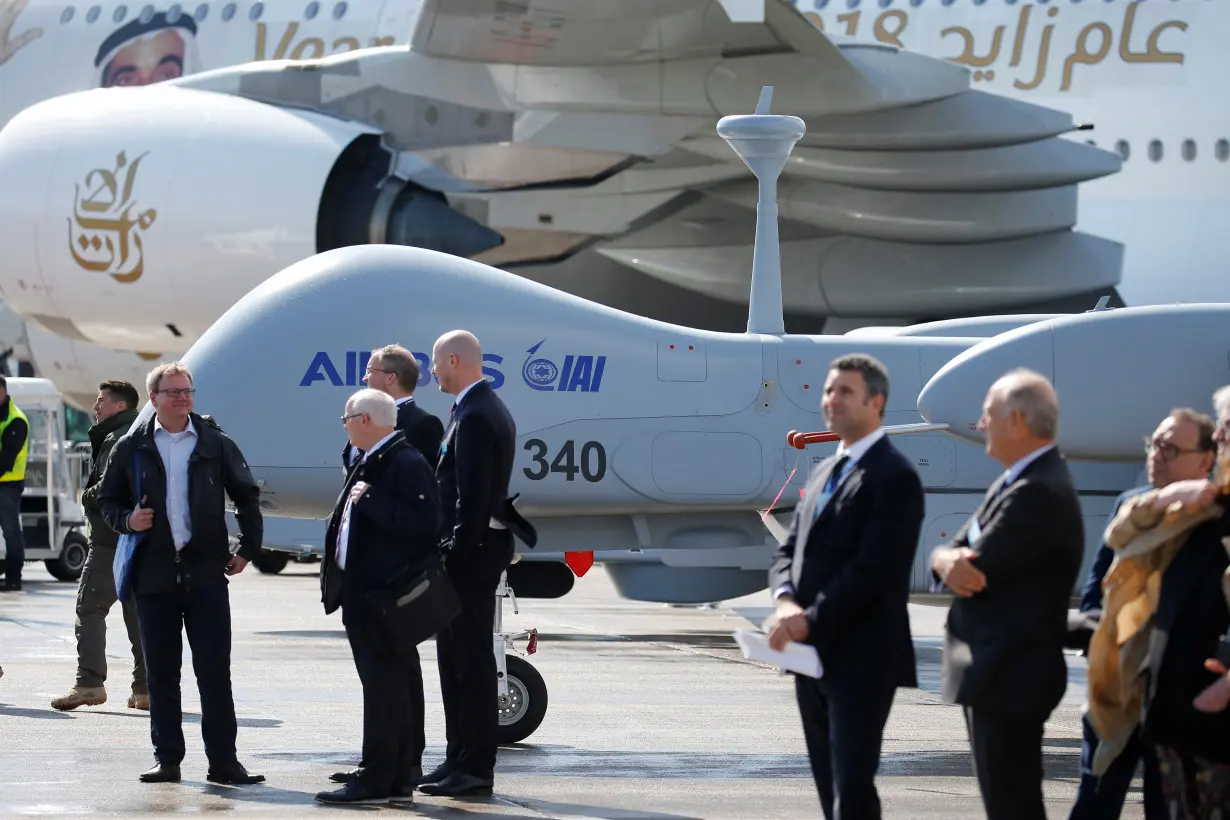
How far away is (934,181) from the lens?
1895 centimetres

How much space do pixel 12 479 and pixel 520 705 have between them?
10399mm

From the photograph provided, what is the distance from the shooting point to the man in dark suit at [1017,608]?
17.3 ft

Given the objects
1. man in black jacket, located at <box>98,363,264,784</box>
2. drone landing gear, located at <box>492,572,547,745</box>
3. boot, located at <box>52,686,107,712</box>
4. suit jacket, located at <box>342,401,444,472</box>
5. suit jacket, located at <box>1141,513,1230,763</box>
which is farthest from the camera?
boot, located at <box>52,686,107,712</box>

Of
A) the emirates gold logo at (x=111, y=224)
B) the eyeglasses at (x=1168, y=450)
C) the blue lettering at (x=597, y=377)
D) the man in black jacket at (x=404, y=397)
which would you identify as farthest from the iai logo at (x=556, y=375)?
the emirates gold logo at (x=111, y=224)

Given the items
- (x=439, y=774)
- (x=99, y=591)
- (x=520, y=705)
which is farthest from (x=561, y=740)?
(x=99, y=591)

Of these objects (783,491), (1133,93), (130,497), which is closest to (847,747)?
(130,497)

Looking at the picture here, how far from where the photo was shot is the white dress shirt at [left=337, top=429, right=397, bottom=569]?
7.46 meters

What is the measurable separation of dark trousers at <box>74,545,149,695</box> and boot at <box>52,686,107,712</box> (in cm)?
3

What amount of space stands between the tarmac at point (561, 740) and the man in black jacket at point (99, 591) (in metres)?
0.13

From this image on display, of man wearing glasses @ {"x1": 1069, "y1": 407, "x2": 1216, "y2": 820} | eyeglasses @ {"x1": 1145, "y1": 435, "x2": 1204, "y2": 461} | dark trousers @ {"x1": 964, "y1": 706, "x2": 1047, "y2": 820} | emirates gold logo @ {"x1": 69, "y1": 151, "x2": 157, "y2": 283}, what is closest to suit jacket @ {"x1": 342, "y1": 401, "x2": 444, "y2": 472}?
man wearing glasses @ {"x1": 1069, "y1": 407, "x2": 1216, "y2": 820}

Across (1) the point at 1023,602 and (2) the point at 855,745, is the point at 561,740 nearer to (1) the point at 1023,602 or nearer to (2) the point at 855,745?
(2) the point at 855,745

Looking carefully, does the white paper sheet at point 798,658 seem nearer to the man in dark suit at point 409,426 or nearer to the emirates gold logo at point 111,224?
the man in dark suit at point 409,426

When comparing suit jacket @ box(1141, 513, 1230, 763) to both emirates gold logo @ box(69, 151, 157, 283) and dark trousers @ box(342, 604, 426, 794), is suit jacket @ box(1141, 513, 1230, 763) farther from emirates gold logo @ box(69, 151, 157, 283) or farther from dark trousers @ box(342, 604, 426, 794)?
emirates gold logo @ box(69, 151, 157, 283)

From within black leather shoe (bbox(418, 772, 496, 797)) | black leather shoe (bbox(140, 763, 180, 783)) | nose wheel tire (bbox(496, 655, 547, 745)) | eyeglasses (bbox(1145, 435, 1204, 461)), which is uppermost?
eyeglasses (bbox(1145, 435, 1204, 461))
